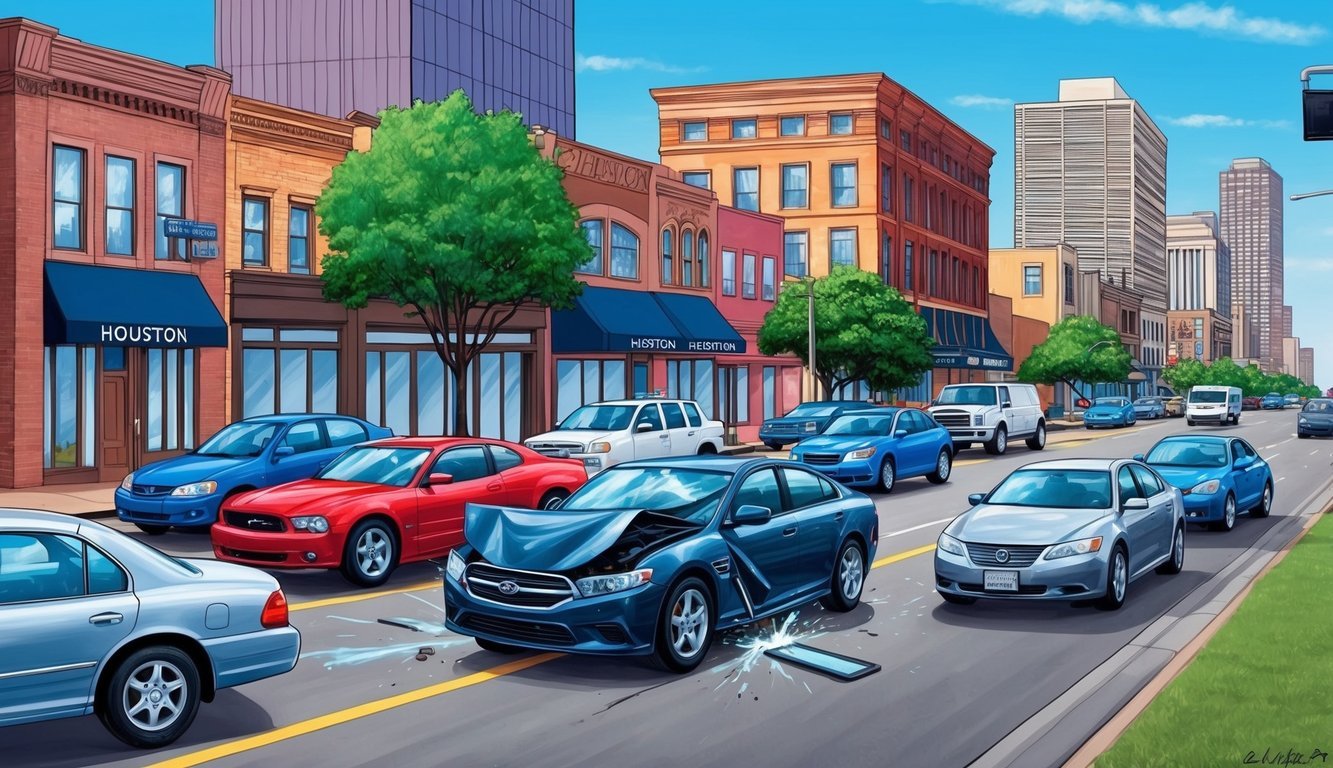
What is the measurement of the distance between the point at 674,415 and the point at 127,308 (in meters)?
11.2

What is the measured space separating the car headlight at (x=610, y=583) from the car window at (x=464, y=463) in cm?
570

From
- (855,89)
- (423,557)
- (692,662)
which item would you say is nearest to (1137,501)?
(692,662)

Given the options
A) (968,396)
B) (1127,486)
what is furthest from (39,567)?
(968,396)

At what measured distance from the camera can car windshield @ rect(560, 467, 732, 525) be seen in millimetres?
10766

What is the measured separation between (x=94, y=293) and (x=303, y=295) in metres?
5.54

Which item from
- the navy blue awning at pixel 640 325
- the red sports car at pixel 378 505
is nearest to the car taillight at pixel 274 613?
the red sports car at pixel 378 505

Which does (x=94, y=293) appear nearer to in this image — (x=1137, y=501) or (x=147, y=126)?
(x=147, y=126)

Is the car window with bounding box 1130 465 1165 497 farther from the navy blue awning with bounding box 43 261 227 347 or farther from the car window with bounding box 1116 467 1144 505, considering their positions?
the navy blue awning with bounding box 43 261 227 347

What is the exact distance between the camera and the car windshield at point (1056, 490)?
43.3 feet

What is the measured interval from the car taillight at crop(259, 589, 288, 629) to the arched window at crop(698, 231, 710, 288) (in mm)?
39949

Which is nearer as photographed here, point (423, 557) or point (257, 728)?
point (257, 728)

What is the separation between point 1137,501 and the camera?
12.8 metres

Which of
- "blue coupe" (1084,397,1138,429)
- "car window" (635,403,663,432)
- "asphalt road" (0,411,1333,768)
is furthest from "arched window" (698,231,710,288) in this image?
"asphalt road" (0,411,1333,768)

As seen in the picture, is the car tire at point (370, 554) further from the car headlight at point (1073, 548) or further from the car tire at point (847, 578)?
the car headlight at point (1073, 548)
